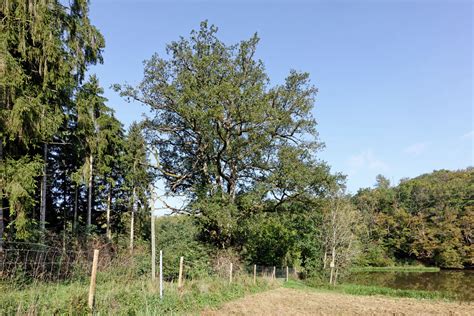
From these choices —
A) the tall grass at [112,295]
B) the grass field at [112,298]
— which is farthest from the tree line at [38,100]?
the grass field at [112,298]

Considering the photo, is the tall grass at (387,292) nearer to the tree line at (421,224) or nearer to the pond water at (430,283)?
the pond water at (430,283)

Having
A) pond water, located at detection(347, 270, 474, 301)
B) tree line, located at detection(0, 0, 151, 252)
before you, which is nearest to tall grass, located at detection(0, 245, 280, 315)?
tree line, located at detection(0, 0, 151, 252)

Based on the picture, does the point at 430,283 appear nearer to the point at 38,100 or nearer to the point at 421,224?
the point at 421,224

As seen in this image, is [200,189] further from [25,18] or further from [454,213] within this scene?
[454,213]

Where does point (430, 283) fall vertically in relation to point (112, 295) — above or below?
below

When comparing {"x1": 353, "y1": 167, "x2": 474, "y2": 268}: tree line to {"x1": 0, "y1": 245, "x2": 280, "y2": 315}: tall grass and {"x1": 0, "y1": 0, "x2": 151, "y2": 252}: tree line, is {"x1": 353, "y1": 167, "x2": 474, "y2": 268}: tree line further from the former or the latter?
{"x1": 0, "y1": 245, "x2": 280, "y2": 315}: tall grass

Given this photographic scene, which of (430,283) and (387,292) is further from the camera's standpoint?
(430,283)

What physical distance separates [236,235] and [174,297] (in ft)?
34.8

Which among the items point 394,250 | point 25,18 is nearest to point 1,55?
point 25,18

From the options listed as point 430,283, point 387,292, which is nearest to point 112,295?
point 387,292

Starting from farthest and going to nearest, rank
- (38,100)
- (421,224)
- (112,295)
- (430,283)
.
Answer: (421,224) < (430,283) < (38,100) < (112,295)

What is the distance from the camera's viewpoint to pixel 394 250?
2298 inches

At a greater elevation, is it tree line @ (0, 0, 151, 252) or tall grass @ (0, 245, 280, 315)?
tree line @ (0, 0, 151, 252)

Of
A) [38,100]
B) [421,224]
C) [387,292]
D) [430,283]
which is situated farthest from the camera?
[421,224]
